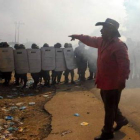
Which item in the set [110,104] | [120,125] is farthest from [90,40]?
[120,125]

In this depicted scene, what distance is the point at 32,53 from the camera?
864 cm

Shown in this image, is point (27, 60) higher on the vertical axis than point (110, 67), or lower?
lower

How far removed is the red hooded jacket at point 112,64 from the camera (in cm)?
325

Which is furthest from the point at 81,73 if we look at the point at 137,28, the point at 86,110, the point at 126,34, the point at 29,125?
the point at 126,34

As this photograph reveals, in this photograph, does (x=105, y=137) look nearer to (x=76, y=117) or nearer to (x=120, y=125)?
(x=120, y=125)

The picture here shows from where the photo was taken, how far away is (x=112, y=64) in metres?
3.46

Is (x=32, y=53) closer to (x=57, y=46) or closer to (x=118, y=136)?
(x=57, y=46)

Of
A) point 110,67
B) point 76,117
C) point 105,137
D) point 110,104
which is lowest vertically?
point 76,117

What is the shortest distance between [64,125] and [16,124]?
3.78 ft

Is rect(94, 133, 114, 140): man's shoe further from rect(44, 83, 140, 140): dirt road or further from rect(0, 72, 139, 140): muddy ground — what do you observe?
rect(0, 72, 139, 140): muddy ground

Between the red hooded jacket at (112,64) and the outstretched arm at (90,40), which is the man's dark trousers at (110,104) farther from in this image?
the outstretched arm at (90,40)

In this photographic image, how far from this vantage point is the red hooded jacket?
3.25 metres

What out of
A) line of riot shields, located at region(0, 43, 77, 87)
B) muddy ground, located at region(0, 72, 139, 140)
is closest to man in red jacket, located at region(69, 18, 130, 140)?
muddy ground, located at region(0, 72, 139, 140)

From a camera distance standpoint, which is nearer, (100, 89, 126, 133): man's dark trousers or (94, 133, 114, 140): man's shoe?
(100, 89, 126, 133): man's dark trousers
